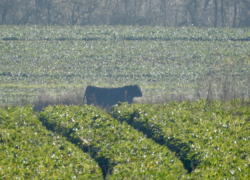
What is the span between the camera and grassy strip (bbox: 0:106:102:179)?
8867 mm

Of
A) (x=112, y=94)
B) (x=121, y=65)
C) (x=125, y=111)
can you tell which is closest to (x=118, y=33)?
(x=121, y=65)

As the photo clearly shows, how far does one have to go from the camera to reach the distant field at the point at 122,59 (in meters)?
30.3

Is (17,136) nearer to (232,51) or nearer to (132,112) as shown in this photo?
(132,112)

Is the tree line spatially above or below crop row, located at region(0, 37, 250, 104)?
above

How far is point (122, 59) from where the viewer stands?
3497 cm

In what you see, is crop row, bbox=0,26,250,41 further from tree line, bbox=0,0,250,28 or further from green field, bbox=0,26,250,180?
tree line, bbox=0,0,250,28

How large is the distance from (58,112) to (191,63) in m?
20.1

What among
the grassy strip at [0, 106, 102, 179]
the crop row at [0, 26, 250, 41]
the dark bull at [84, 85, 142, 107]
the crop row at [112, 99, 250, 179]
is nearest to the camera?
the grassy strip at [0, 106, 102, 179]

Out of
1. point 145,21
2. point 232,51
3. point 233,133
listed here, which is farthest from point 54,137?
point 145,21

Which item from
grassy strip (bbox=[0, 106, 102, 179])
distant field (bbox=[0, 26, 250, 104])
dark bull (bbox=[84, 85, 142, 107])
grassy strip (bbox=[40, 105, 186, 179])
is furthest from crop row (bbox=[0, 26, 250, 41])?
grassy strip (bbox=[0, 106, 102, 179])

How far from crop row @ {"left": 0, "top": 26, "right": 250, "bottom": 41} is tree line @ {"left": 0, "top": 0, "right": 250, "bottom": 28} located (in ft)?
19.1

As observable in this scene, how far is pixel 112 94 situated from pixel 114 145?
14.0 metres

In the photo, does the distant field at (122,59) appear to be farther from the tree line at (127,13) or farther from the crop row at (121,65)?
the tree line at (127,13)

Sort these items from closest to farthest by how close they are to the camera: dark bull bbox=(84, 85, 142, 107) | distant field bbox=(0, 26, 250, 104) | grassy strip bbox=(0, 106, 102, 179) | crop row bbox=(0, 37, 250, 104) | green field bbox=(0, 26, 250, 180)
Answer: grassy strip bbox=(0, 106, 102, 179) → green field bbox=(0, 26, 250, 180) → dark bull bbox=(84, 85, 142, 107) → crop row bbox=(0, 37, 250, 104) → distant field bbox=(0, 26, 250, 104)
